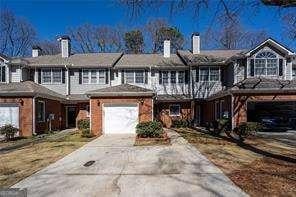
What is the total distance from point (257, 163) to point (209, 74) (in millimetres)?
20514

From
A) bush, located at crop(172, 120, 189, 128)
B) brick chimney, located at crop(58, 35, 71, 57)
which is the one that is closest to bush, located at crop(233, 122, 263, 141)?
bush, located at crop(172, 120, 189, 128)

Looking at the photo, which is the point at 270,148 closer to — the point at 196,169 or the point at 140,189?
the point at 196,169

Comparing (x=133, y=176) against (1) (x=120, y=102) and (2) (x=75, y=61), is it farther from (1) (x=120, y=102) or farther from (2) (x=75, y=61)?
(2) (x=75, y=61)

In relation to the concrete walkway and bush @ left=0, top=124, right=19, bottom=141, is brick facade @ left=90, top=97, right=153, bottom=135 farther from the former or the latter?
the concrete walkway

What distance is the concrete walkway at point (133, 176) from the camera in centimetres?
979

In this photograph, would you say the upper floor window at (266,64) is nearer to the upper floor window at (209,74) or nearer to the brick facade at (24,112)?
the upper floor window at (209,74)

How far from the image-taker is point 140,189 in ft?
32.8

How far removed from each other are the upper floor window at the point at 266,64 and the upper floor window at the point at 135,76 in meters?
9.71

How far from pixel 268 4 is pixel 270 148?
781 cm


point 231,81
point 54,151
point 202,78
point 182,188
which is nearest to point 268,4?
point 182,188

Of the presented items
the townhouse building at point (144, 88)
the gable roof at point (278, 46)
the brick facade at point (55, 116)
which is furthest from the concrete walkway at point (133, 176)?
the gable roof at point (278, 46)

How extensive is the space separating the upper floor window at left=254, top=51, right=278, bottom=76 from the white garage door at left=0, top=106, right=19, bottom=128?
56.8 ft

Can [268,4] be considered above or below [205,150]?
above

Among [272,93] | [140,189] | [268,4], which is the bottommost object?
[140,189]
